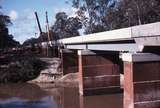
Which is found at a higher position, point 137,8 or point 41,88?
point 137,8

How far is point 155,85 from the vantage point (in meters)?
20.7

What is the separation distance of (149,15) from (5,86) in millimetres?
28762

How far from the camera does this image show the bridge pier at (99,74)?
101 feet

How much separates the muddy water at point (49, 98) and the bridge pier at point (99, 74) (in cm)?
96

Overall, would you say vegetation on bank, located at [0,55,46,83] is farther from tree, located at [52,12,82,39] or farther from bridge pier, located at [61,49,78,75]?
tree, located at [52,12,82,39]

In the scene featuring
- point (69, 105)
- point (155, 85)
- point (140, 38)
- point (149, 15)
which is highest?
point (149, 15)

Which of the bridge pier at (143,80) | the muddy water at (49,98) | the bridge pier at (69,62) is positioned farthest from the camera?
the bridge pier at (69,62)

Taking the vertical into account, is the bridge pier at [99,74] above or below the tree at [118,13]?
below

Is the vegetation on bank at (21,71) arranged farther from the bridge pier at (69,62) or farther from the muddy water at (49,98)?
the muddy water at (49,98)

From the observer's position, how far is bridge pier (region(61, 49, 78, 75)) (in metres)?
43.6

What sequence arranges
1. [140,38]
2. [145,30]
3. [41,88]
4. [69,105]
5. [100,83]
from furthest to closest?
1. [41,88]
2. [100,83]
3. [69,105]
4. [140,38]
5. [145,30]

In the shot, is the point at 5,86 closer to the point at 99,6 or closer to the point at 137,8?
the point at 137,8

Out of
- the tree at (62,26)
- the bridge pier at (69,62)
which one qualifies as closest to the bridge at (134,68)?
the bridge pier at (69,62)

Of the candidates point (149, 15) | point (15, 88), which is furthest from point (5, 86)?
point (149, 15)
